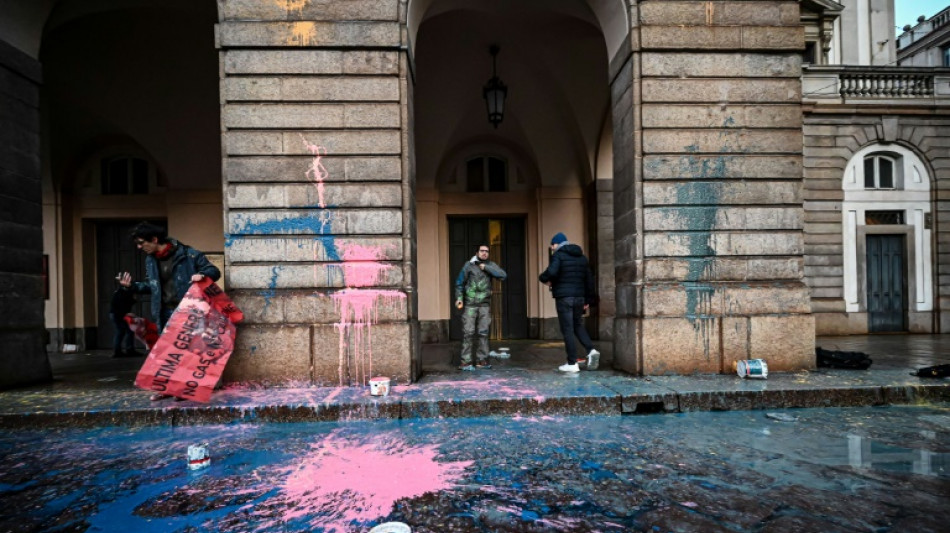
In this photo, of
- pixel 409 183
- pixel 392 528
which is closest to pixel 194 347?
pixel 409 183

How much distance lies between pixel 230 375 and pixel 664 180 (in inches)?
262

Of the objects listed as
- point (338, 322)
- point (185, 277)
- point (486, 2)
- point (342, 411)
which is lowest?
point (342, 411)

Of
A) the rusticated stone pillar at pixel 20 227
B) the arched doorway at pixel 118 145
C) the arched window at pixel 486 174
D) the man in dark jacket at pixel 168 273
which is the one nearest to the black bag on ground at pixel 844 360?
the arched window at pixel 486 174

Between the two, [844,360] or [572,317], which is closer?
[844,360]

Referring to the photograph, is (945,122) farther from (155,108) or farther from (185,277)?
(155,108)

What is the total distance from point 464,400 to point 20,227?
7.13 metres

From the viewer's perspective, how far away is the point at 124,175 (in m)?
12.9

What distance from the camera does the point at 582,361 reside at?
26.7 feet

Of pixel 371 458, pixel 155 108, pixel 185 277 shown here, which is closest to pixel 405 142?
pixel 185 277

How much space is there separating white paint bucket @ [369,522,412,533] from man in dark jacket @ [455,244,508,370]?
5698 mm

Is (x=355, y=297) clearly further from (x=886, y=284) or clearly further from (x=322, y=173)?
(x=886, y=284)

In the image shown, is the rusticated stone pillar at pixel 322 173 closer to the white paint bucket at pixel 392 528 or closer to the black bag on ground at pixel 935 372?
the white paint bucket at pixel 392 528

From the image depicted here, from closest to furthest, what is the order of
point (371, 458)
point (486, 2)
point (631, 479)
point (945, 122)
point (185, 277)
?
point (631, 479) → point (371, 458) → point (185, 277) → point (486, 2) → point (945, 122)

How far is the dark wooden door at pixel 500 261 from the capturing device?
13688 millimetres
